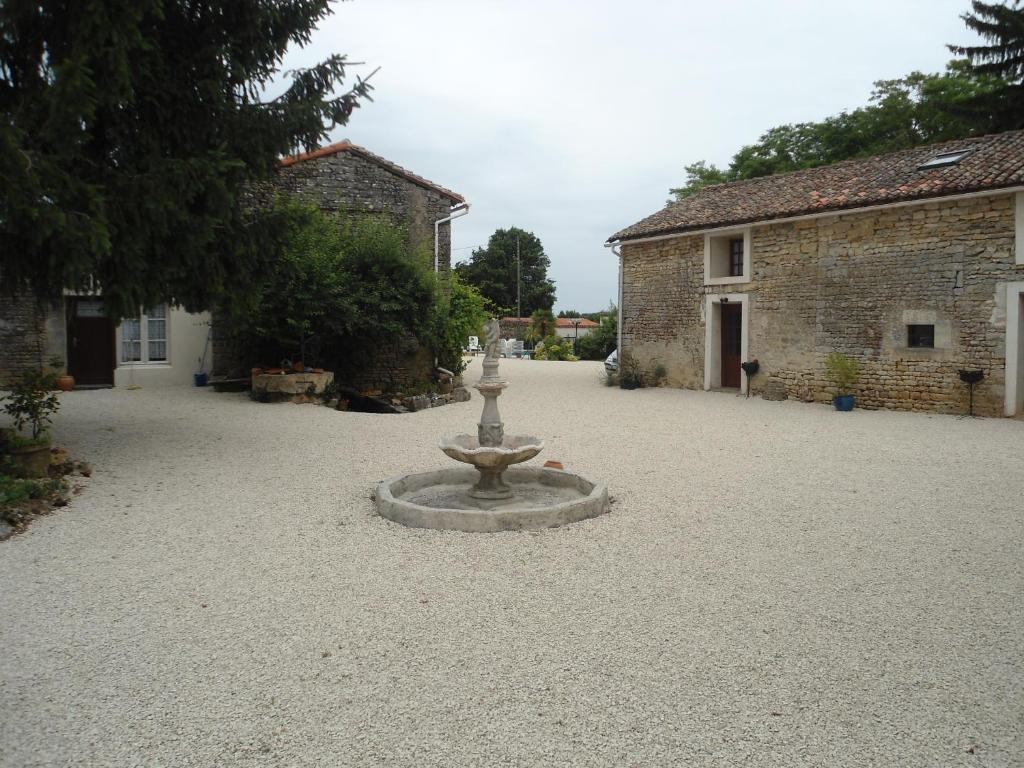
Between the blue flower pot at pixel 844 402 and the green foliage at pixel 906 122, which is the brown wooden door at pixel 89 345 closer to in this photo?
the blue flower pot at pixel 844 402

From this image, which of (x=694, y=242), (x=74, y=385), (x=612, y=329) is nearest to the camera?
(x=74, y=385)

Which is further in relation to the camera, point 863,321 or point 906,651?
point 863,321

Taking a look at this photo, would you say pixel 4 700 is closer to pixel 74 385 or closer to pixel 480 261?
pixel 74 385

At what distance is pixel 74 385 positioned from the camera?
51.1ft

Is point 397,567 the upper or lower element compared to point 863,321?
lower

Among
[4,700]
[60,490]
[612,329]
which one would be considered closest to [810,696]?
[4,700]

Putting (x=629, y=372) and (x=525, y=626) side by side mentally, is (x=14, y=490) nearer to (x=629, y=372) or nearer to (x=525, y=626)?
(x=525, y=626)

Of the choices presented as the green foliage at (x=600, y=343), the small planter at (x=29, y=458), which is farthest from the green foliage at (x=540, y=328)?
the small planter at (x=29, y=458)

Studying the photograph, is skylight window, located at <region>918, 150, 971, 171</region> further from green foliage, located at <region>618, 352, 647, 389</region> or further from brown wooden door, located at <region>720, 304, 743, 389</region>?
green foliage, located at <region>618, 352, 647, 389</region>

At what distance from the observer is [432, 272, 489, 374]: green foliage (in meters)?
16.1

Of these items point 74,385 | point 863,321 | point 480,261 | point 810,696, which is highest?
point 480,261

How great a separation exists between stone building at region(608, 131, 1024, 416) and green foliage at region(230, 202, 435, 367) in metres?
6.42

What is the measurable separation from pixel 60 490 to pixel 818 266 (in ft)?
45.9

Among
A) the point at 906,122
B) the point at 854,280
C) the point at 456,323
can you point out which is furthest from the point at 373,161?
the point at 906,122
